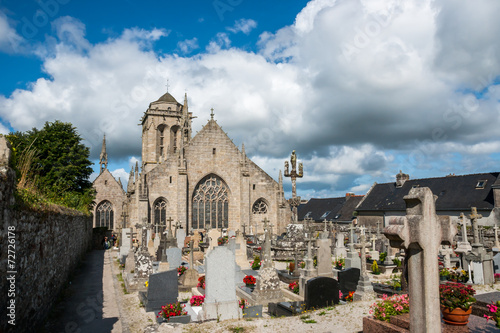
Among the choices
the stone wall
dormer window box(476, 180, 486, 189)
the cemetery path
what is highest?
dormer window box(476, 180, 486, 189)

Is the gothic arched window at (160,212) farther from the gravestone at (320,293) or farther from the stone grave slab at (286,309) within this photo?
the gravestone at (320,293)

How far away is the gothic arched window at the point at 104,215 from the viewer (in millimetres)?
39531

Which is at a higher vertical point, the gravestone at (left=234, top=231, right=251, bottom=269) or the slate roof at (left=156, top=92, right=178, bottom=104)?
the slate roof at (left=156, top=92, right=178, bottom=104)

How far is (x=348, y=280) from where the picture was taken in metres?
11.3

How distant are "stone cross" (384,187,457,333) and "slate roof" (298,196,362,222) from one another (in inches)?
1545

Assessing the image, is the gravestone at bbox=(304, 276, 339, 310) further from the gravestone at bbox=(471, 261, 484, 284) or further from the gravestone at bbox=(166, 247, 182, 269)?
the gravestone at bbox=(166, 247, 182, 269)

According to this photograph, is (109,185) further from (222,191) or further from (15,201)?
(15,201)

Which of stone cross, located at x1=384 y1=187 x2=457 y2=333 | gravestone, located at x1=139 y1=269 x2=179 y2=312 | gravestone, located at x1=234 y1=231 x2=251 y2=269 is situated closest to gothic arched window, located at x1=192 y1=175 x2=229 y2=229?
gravestone, located at x1=234 y1=231 x2=251 y2=269

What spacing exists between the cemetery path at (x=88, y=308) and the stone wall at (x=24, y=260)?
47 centimetres

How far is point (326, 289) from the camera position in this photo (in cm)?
988

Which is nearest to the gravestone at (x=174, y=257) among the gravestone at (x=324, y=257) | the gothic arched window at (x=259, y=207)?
the gravestone at (x=324, y=257)

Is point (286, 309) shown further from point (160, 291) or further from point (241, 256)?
point (241, 256)

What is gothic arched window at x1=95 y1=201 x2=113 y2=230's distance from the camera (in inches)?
1556

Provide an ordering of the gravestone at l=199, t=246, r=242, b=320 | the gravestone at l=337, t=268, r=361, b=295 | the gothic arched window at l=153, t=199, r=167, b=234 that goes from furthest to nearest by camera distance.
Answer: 1. the gothic arched window at l=153, t=199, r=167, b=234
2. the gravestone at l=337, t=268, r=361, b=295
3. the gravestone at l=199, t=246, r=242, b=320
